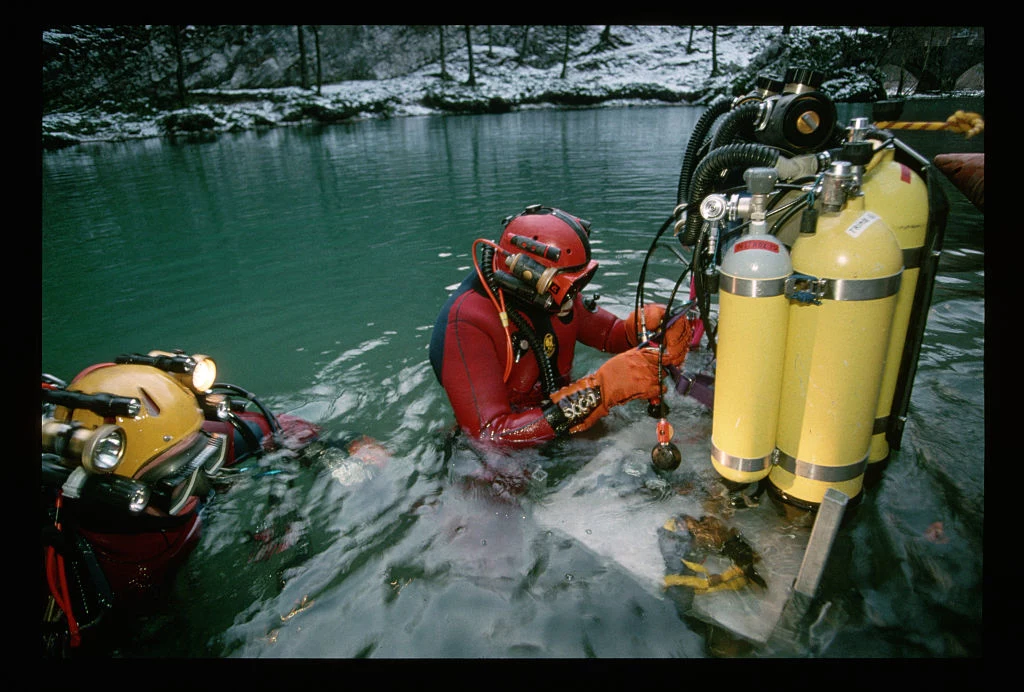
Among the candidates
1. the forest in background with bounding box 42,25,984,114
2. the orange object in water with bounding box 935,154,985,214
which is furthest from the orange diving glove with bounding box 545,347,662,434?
the forest in background with bounding box 42,25,984,114

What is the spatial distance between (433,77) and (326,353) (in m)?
39.9

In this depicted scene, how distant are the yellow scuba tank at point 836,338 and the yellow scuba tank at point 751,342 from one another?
0.07m

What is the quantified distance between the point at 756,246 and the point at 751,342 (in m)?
0.34

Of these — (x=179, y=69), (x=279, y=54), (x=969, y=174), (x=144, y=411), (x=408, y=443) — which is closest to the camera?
(x=144, y=411)

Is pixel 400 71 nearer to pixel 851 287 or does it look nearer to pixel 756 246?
pixel 756 246

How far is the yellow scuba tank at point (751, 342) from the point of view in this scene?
5.89ft

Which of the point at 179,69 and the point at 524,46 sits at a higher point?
the point at 524,46

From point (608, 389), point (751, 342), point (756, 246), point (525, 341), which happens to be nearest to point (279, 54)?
point (525, 341)

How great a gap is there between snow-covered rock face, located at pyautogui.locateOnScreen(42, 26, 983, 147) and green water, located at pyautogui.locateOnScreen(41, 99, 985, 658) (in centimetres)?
1979

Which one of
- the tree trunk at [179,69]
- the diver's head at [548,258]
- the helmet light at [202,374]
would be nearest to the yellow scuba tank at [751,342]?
the diver's head at [548,258]

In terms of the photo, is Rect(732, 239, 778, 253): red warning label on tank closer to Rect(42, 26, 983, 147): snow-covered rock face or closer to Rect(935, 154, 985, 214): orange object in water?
Rect(935, 154, 985, 214): orange object in water

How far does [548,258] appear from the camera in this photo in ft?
8.73

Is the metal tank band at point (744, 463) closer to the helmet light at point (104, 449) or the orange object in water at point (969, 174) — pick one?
the helmet light at point (104, 449)

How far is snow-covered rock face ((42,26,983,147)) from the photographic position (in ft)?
87.4
